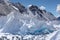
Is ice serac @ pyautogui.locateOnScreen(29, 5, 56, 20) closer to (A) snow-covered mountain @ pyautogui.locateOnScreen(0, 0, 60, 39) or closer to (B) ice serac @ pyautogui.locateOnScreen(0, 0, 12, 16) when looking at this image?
(A) snow-covered mountain @ pyautogui.locateOnScreen(0, 0, 60, 39)

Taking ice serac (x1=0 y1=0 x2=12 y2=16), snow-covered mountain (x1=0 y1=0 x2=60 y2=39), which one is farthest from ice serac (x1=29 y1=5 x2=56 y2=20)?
ice serac (x1=0 y1=0 x2=12 y2=16)

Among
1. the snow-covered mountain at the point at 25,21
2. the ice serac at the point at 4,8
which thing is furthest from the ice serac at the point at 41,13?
the ice serac at the point at 4,8

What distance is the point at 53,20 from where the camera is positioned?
26.2ft

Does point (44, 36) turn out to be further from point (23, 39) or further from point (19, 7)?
point (19, 7)

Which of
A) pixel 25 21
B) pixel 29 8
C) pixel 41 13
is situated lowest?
pixel 25 21

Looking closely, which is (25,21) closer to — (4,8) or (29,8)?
(29,8)

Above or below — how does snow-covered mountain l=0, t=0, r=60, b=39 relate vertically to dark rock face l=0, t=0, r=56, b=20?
below

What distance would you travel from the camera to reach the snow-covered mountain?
7.76m

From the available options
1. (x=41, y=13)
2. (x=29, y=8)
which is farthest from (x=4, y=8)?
(x=41, y=13)

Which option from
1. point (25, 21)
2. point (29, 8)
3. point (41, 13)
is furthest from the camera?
point (29, 8)

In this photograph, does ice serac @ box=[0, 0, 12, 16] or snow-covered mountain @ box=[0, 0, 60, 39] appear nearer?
snow-covered mountain @ box=[0, 0, 60, 39]

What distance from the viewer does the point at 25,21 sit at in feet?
25.7

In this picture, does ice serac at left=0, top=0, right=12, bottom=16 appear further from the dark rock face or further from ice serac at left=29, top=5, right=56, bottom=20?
ice serac at left=29, top=5, right=56, bottom=20

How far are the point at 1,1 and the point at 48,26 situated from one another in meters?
1.38
